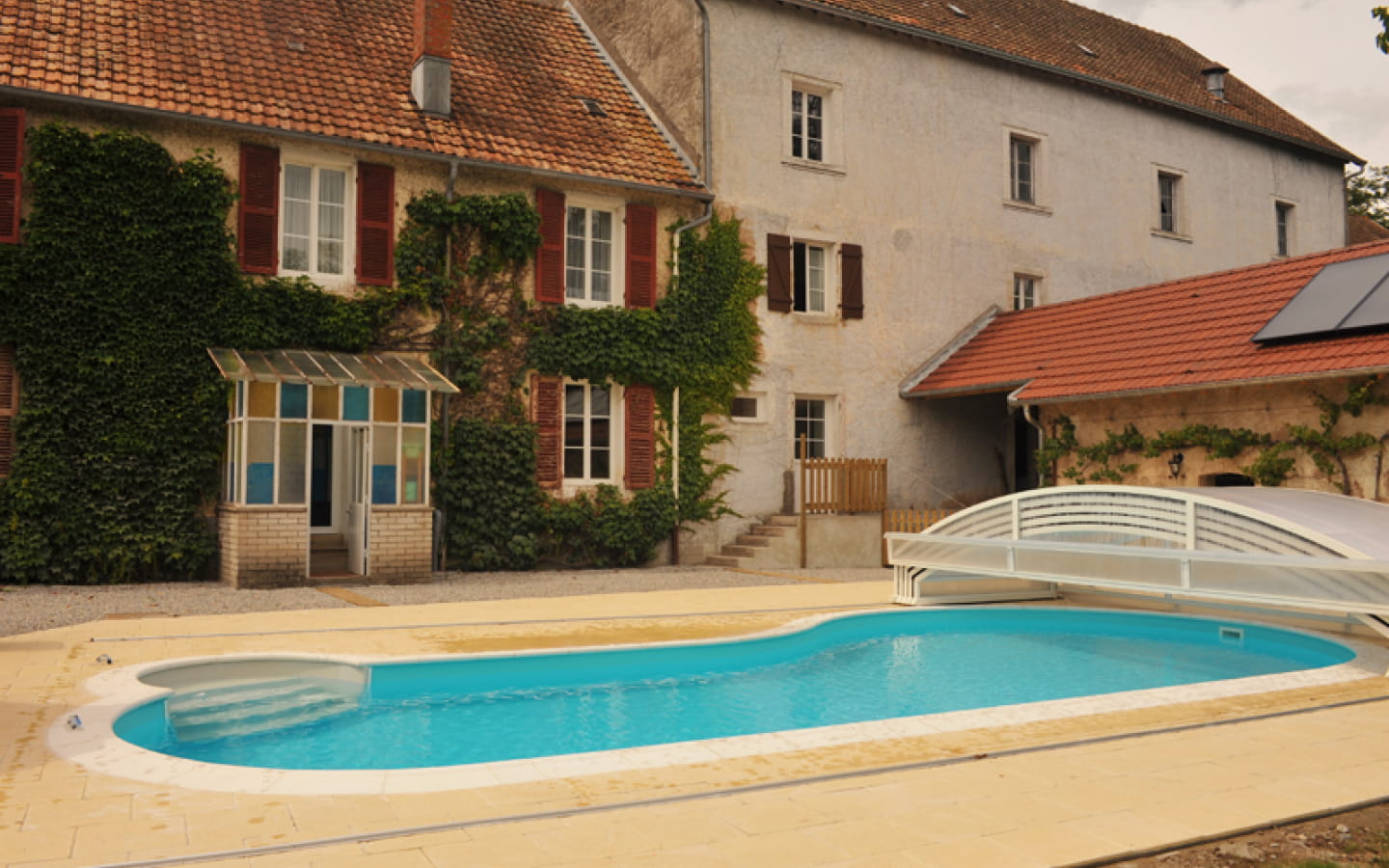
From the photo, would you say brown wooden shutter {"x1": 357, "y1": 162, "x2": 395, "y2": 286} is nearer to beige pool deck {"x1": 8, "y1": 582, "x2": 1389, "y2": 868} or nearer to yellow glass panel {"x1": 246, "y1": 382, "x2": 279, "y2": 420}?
yellow glass panel {"x1": 246, "y1": 382, "x2": 279, "y2": 420}

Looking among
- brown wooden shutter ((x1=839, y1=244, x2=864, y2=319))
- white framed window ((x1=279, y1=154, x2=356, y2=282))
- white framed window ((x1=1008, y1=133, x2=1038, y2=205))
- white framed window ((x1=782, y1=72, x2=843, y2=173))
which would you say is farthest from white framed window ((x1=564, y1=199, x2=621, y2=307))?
white framed window ((x1=1008, y1=133, x2=1038, y2=205))

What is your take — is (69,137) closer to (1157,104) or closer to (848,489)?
(848,489)

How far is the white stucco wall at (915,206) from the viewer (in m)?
19.0

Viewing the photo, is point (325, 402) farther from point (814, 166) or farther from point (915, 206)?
point (915, 206)

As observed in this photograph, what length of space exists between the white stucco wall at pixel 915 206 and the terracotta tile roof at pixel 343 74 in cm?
230

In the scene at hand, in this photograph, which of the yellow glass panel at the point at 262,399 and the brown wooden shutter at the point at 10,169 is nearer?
the brown wooden shutter at the point at 10,169

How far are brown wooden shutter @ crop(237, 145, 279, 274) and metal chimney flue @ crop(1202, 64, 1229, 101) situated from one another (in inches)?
839

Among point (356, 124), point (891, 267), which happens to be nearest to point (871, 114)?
point (891, 267)

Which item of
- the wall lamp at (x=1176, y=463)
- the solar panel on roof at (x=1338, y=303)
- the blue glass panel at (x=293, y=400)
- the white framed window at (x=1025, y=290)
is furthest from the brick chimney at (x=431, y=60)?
the solar panel on roof at (x=1338, y=303)

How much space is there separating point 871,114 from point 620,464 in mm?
8234

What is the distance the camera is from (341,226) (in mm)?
15422

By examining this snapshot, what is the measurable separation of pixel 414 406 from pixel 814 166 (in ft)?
28.7

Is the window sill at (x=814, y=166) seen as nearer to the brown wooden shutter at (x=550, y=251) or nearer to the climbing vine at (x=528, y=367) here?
the climbing vine at (x=528, y=367)

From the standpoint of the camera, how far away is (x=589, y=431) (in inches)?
678
